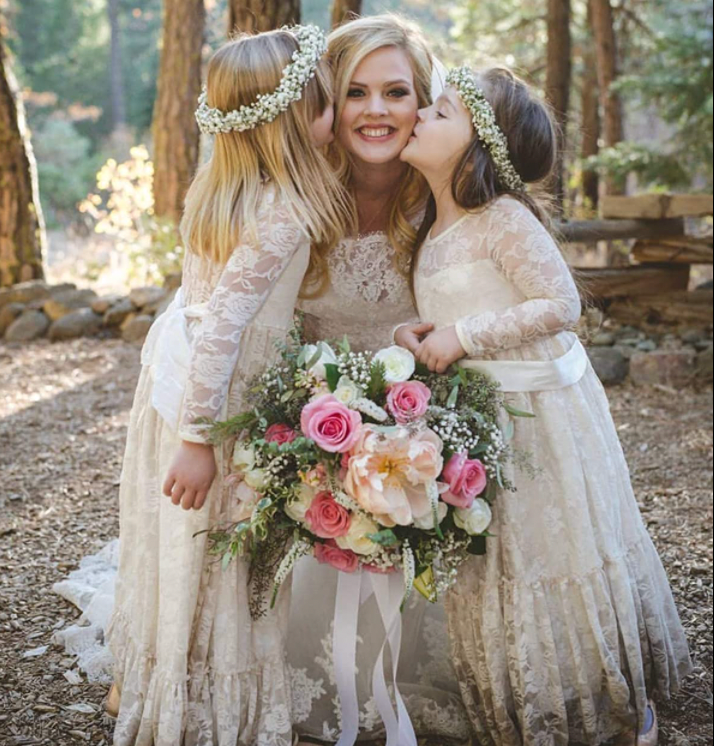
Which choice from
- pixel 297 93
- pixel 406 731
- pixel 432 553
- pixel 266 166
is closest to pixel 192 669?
Answer: pixel 406 731

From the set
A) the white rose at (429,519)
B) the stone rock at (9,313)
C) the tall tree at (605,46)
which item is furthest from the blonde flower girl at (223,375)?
the tall tree at (605,46)

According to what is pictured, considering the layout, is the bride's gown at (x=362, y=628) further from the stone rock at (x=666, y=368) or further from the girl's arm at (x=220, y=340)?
the stone rock at (x=666, y=368)

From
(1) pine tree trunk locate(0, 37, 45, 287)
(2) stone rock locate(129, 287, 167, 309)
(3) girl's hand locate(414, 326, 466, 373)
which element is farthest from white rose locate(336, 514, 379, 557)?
(1) pine tree trunk locate(0, 37, 45, 287)

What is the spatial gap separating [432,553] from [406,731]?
56 cm

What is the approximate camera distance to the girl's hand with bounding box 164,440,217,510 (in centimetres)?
223

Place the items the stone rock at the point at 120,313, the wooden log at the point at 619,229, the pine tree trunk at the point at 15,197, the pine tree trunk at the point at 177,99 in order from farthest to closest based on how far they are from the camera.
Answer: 1. the pine tree trunk at the point at 177,99
2. the pine tree trunk at the point at 15,197
3. the stone rock at the point at 120,313
4. the wooden log at the point at 619,229

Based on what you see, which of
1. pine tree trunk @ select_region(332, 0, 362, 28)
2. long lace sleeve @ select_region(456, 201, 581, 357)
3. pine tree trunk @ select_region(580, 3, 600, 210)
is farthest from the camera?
pine tree trunk @ select_region(580, 3, 600, 210)

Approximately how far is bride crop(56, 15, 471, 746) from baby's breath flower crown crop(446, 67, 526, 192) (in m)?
0.25

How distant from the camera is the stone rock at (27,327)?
757 centimetres

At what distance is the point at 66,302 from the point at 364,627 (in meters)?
6.03

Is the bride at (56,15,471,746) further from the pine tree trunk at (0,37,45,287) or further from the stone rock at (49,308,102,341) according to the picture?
the pine tree trunk at (0,37,45,287)

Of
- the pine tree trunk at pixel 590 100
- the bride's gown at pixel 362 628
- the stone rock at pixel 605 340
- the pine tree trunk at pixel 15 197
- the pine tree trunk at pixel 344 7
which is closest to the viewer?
the bride's gown at pixel 362 628

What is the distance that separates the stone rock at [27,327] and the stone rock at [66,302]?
0.09 m

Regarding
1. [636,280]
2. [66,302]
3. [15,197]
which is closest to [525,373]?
[636,280]
